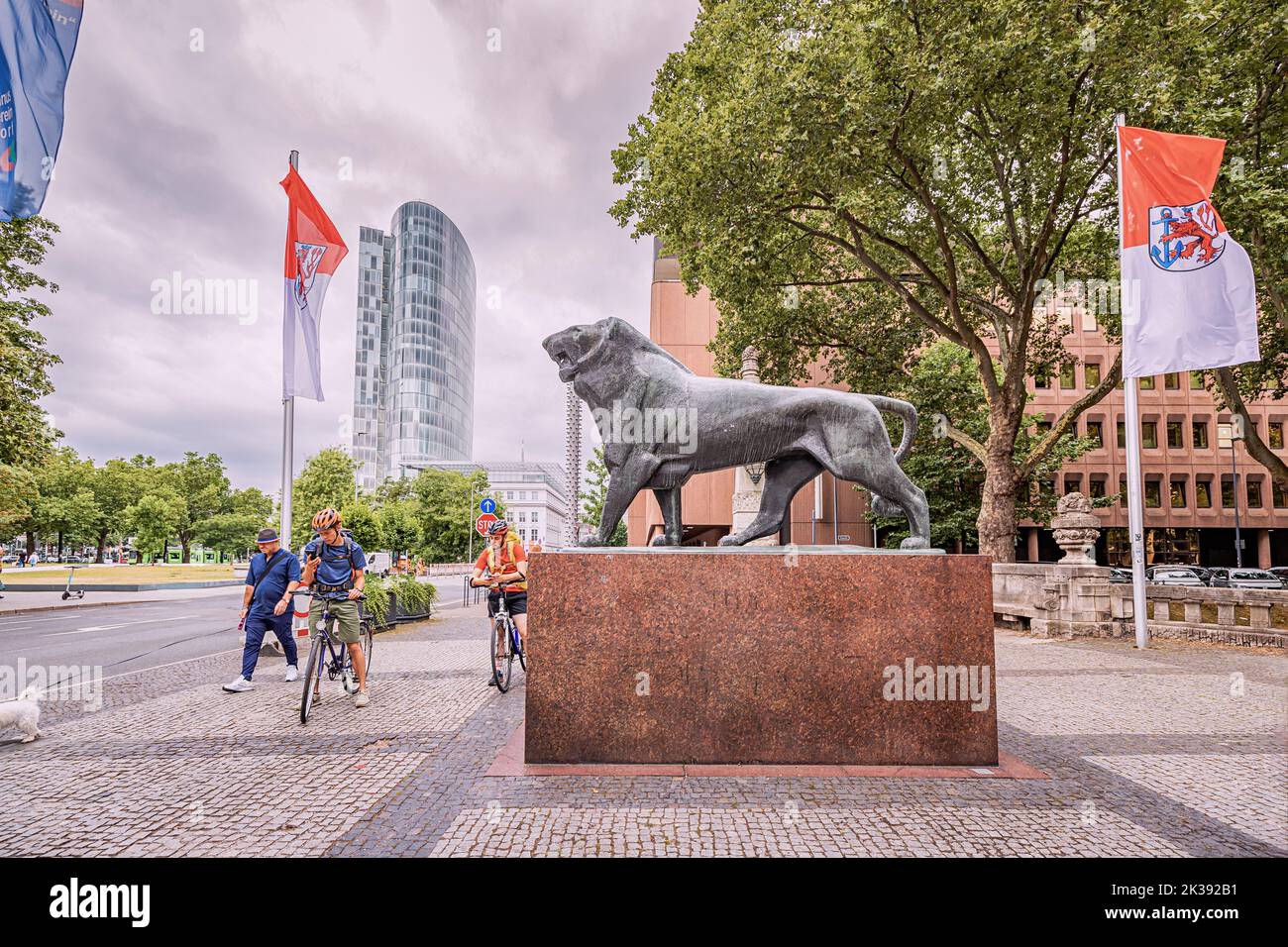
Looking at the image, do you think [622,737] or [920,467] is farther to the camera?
[920,467]

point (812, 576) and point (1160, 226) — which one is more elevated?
point (1160, 226)

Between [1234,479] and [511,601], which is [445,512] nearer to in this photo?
[511,601]

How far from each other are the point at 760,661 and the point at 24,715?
5763 millimetres

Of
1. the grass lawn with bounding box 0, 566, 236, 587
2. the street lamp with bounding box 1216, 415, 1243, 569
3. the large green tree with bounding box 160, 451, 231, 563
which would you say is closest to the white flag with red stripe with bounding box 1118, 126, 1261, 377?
the street lamp with bounding box 1216, 415, 1243, 569

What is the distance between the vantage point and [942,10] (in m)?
A: 10.3

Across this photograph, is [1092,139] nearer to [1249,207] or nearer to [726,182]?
[1249,207]

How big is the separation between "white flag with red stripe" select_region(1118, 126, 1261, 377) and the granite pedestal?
8382mm

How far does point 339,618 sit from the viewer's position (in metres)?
6.18

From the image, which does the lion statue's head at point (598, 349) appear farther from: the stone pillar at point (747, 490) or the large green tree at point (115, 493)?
the large green tree at point (115, 493)

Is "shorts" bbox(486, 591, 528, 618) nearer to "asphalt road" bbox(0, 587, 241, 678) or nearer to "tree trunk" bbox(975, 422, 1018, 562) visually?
"asphalt road" bbox(0, 587, 241, 678)

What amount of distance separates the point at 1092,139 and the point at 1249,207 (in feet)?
9.75

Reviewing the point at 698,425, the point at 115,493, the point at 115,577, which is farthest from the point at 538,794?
the point at 115,493

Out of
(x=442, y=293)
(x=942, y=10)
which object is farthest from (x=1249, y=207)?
Answer: (x=442, y=293)
